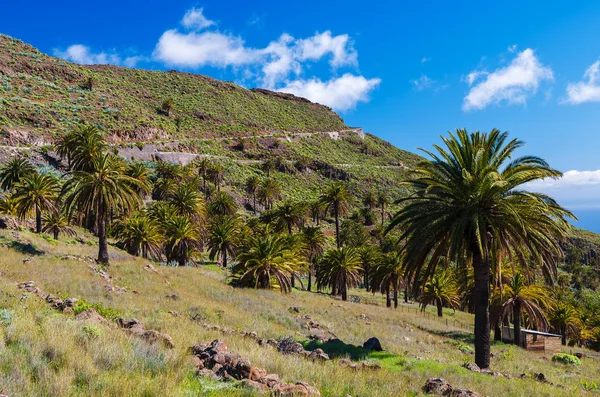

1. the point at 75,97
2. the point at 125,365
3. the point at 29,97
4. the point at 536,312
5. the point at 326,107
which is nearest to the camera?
the point at 125,365

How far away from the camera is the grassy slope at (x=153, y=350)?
5.53 m

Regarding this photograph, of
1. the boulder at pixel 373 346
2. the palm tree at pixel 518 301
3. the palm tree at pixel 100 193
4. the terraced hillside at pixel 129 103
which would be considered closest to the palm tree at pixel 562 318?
the palm tree at pixel 518 301

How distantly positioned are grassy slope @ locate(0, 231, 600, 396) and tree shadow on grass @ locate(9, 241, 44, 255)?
2.08 ft

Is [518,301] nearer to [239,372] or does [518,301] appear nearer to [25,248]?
[239,372]

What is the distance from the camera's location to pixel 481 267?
51.0 feet

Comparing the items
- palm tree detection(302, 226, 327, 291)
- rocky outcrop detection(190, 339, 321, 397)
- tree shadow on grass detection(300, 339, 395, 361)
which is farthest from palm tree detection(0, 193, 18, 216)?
rocky outcrop detection(190, 339, 321, 397)

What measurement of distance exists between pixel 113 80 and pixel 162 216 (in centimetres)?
8968

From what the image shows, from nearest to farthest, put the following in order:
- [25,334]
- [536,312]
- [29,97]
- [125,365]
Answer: [125,365] < [25,334] < [536,312] < [29,97]

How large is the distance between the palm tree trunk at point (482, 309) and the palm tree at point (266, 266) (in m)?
18.8

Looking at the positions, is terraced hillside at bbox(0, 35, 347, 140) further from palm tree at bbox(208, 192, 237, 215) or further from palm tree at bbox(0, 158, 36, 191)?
palm tree at bbox(208, 192, 237, 215)

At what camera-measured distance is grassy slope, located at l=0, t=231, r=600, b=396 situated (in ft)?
18.1

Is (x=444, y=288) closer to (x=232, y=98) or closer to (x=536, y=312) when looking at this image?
(x=536, y=312)

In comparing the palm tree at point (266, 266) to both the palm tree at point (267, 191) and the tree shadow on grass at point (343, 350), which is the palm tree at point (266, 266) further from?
the palm tree at point (267, 191)

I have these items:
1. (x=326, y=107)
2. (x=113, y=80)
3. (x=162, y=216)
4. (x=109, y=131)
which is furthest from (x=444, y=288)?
(x=326, y=107)
